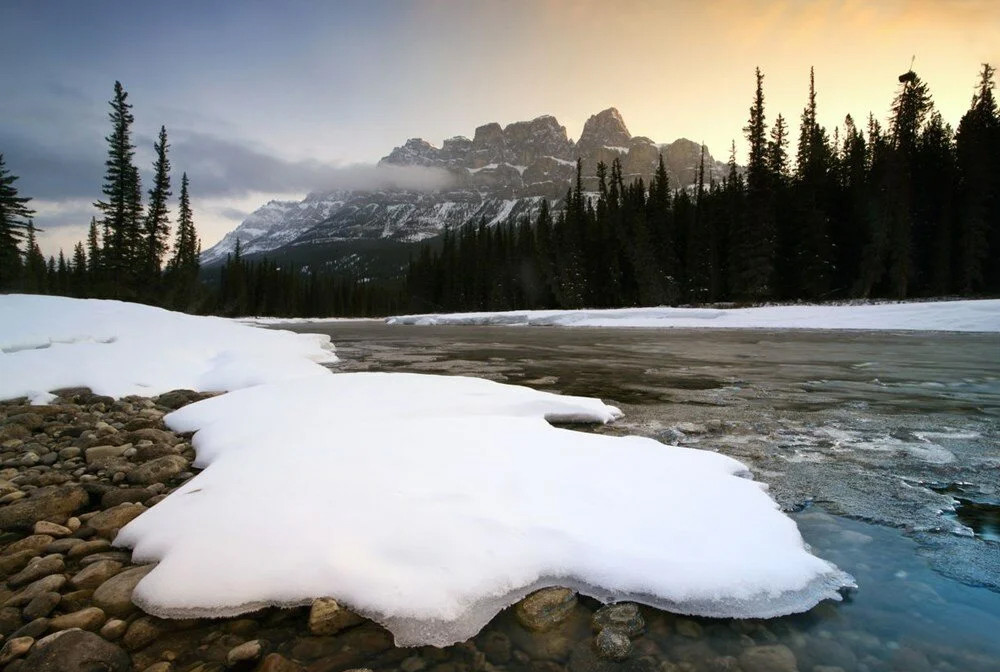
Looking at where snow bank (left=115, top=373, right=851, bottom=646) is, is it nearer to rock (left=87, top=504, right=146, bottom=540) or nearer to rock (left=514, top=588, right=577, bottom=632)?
rock (left=514, top=588, right=577, bottom=632)

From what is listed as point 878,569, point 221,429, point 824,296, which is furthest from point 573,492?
point 824,296

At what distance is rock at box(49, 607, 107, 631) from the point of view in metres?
1.99

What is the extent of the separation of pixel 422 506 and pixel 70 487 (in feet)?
9.16

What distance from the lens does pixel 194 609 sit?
2.01 m

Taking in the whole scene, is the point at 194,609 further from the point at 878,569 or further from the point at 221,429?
the point at 878,569

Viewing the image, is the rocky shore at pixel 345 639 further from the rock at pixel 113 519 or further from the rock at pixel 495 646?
the rock at pixel 113 519

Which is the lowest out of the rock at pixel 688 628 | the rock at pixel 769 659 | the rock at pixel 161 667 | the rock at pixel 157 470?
the rock at pixel 688 628

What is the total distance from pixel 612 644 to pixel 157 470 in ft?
12.1

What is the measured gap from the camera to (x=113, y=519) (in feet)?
9.64

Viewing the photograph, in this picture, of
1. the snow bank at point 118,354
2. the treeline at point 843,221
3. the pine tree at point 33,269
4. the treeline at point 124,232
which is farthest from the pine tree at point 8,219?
the treeline at point 843,221

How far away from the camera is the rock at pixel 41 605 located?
81.0 inches

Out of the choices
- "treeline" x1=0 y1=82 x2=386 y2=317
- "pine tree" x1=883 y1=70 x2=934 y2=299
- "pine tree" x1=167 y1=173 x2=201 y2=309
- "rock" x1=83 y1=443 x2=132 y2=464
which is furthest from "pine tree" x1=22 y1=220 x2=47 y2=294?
"pine tree" x1=883 y1=70 x2=934 y2=299

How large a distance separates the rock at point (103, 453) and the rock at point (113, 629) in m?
2.68

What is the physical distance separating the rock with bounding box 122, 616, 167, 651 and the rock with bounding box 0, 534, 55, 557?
1.22m
